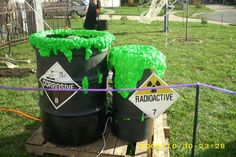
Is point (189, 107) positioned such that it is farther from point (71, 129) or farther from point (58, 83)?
point (58, 83)

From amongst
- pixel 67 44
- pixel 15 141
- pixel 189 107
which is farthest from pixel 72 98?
pixel 189 107

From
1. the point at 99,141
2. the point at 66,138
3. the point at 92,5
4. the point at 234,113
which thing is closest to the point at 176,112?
the point at 234,113

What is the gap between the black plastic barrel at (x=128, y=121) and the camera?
3.40m

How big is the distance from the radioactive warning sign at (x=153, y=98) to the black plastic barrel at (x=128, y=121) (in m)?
0.26

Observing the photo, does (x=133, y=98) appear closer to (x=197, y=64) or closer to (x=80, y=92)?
(x=80, y=92)

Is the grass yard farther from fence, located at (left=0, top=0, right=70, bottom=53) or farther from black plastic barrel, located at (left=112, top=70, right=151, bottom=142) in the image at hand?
fence, located at (left=0, top=0, right=70, bottom=53)

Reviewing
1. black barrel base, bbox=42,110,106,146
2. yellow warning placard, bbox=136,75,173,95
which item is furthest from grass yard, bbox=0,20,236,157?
yellow warning placard, bbox=136,75,173,95

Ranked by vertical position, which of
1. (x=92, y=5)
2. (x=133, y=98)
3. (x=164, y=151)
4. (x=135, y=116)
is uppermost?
(x=92, y=5)

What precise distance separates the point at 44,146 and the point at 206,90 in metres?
3.27

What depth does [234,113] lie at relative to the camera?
4680mm

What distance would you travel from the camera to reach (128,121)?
3447 mm

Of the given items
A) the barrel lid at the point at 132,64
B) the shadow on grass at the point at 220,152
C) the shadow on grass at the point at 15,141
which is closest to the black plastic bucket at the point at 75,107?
the barrel lid at the point at 132,64

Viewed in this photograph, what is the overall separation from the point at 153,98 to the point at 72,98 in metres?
0.87

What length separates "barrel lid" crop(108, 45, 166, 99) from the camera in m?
3.22
